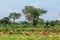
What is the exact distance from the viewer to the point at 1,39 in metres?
6.27

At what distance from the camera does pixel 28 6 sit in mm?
56250

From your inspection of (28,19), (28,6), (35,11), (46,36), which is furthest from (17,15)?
(46,36)

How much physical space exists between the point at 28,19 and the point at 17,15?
1270 cm

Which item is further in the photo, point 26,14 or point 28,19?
point 26,14

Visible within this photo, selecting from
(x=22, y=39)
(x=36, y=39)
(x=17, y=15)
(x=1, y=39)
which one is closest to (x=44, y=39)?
(x=36, y=39)

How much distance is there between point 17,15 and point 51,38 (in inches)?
2078

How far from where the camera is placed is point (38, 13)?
52.0 m

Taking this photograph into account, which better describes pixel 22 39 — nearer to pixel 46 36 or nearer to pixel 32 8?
pixel 46 36

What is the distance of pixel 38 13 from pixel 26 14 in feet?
9.42

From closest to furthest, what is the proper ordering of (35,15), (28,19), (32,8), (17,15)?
(28,19), (35,15), (32,8), (17,15)

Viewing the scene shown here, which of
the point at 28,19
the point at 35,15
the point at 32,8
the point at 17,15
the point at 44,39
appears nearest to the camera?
the point at 44,39

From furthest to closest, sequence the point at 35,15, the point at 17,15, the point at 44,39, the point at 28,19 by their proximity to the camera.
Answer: the point at 17,15, the point at 35,15, the point at 28,19, the point at 44,39

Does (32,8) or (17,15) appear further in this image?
(17,15)

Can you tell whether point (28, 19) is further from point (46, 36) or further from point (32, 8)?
point (46, 36)
